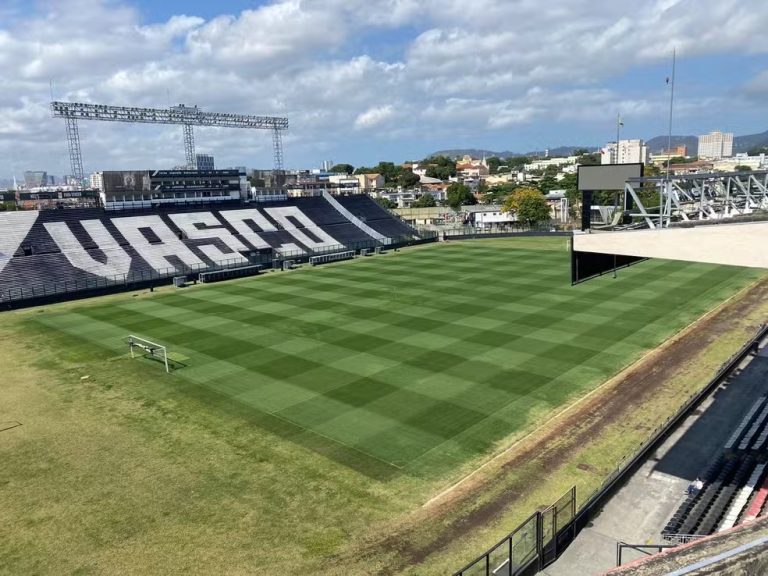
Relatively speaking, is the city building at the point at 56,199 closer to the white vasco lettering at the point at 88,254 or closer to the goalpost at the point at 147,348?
the white vasco lettering at the point at 88,254

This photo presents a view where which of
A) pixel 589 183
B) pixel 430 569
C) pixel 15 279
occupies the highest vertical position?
pixel 589 183

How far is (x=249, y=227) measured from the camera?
7444cm

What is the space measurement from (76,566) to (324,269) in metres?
49.5

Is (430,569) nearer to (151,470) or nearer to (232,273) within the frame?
(151,470)

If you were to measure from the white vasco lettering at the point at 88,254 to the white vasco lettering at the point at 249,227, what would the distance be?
16.1 meters

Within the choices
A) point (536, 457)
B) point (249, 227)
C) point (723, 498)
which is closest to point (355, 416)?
point (536, 457)

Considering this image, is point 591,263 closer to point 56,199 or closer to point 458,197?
point 56,199

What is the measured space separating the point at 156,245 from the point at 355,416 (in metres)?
50.3

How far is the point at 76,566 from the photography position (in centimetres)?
1405

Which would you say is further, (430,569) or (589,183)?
(589,183)

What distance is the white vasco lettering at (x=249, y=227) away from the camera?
7138 cm

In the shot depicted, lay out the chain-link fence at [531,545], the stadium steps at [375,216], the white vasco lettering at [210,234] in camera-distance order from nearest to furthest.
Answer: the chain-link fence at [531,545] < the white vasco lettering at [210,234] < the stadium steps at [375,216]

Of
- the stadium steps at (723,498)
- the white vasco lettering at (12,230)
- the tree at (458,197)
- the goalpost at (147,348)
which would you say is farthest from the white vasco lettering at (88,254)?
the tree at (458,197)

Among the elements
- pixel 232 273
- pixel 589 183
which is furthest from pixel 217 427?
pixel 232 273
